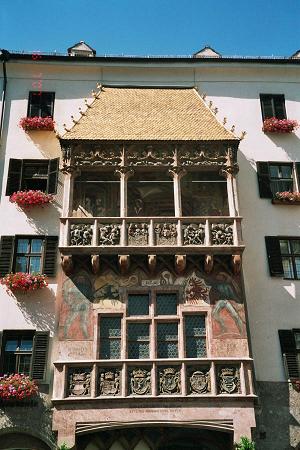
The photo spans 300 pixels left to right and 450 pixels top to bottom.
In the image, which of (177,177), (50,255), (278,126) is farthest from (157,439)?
(278,126)

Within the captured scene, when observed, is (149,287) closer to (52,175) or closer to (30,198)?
(30,198)

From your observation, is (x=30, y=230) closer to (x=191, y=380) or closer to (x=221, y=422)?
(x=191, y=380)

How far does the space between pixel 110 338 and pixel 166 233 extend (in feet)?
12.6

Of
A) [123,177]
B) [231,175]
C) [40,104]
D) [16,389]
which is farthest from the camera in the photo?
[40,104]

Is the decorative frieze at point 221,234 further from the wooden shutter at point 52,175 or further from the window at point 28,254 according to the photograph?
the wooden shutter at point 52,175

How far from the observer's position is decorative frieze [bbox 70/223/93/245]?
1744 cm

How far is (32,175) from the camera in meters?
20.7

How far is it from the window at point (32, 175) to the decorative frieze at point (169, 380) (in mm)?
8102

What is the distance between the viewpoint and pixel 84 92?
2286 cm

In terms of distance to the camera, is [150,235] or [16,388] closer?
[16,388]

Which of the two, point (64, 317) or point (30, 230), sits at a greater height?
point (30, 230)

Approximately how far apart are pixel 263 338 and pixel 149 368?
4.32 m

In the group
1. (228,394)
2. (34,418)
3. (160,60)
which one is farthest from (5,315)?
(160,60)

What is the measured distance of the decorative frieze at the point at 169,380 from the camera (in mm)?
15836
